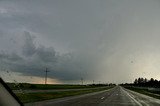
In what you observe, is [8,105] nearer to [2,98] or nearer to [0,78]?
[2,98]

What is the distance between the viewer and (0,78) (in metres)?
2.15

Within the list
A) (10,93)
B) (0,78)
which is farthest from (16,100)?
(0,78)

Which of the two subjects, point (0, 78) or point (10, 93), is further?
point (10, 93)

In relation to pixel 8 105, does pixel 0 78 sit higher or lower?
higher

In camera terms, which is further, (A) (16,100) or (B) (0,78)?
(A) (16,100)

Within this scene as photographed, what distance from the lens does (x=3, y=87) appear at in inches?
88.0

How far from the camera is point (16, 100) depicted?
92.9 inches

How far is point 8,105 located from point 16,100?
15 centimetres

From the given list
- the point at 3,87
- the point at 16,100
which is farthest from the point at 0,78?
the point at 16,100

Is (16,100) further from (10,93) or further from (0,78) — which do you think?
(0,78)

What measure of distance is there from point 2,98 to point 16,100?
0.17 meters

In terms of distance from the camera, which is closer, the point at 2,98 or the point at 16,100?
the point at 2,98

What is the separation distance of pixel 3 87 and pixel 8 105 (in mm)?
127

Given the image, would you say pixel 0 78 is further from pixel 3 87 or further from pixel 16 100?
pixel 16 100
